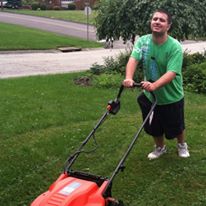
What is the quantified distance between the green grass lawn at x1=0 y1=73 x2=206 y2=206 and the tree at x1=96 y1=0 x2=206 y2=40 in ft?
8.02

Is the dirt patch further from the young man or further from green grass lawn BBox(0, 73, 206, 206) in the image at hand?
the young man

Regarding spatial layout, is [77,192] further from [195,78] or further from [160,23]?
[195,78]

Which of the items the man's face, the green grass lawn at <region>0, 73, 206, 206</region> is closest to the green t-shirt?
the man's face

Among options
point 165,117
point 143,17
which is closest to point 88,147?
point 165,117

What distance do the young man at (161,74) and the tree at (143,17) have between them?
6.43 meters

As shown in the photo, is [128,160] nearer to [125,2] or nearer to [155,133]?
[155,133]

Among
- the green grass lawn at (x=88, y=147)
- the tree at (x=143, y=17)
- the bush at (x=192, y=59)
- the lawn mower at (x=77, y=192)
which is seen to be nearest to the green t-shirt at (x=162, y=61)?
the green grass lawn at (x=88, y=147)

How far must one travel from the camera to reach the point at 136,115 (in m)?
8.88

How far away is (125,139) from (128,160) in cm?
95

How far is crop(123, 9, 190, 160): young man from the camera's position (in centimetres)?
535

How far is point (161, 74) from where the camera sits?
5.63m

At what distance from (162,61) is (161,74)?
0.16 meters

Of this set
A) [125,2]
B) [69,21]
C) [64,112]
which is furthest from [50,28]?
[64,112]

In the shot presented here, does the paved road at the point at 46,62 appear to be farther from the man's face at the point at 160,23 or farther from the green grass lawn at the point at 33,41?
the man's face at the point at 160,23
